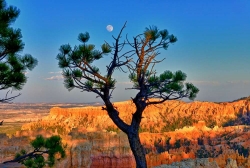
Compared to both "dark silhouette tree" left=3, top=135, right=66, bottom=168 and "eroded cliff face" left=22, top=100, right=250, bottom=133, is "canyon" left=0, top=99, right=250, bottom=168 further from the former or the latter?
"dark silhouette tree" left=3, top=135, right=66, bottom=168

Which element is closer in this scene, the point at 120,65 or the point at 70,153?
the point at 120,65

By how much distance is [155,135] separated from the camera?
52.0 meters

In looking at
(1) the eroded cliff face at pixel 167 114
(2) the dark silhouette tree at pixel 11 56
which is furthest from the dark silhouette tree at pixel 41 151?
(1) the eroded cliff face at pixel 167 114

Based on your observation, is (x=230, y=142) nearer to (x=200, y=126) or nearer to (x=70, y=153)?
(x=200, y=126)

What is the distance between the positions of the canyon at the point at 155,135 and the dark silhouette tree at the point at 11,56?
2.37 meters

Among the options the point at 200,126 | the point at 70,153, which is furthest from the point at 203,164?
the point at 200,126

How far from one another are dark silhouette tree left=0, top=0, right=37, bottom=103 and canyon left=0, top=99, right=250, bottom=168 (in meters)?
2.37

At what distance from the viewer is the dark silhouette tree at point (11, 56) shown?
458 cm

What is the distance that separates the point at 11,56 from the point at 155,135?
4797 centimetres

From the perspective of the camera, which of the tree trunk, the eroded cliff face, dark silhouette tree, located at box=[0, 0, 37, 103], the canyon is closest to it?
dark silhouette tree, located at box=[0, 0, 37, 103]

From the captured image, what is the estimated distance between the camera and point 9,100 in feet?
16.7

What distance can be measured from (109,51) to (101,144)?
1814 cm

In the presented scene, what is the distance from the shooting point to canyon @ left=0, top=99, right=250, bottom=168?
21.2m

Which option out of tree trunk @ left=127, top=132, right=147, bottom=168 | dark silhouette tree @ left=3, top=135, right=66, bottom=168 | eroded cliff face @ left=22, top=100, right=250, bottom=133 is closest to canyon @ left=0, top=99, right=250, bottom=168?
eroded cliff face @ left=22, top=100, right=250, bottom=133
